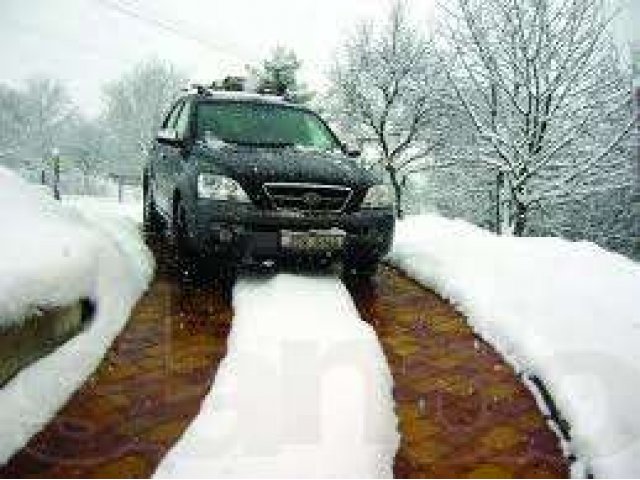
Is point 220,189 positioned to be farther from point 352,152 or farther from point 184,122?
point 352,152

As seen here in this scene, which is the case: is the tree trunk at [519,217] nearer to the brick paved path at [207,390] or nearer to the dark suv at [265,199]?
the dark suv at [265,199]

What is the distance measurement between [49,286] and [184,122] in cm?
374

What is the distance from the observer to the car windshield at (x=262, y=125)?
725 centimetres

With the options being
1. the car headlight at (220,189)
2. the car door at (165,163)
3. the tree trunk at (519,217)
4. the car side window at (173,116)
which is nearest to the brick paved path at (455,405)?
the car headlight at (220,189)

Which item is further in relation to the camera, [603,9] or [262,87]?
[603,9]

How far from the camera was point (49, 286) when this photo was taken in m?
4.20

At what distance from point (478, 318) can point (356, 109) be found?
28.0 meters

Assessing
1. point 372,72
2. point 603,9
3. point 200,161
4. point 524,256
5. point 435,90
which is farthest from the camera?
point 372,72

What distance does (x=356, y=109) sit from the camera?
33.0 m

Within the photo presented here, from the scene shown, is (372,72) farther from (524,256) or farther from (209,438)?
(209,438)

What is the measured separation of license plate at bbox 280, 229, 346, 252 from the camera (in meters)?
6.10

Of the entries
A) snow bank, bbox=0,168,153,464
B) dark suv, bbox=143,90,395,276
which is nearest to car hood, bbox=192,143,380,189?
dark suv, bbox=143,90,395,276

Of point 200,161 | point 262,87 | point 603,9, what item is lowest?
point 200,161

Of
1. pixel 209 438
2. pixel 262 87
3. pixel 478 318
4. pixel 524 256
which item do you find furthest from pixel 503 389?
pixel 262 87
